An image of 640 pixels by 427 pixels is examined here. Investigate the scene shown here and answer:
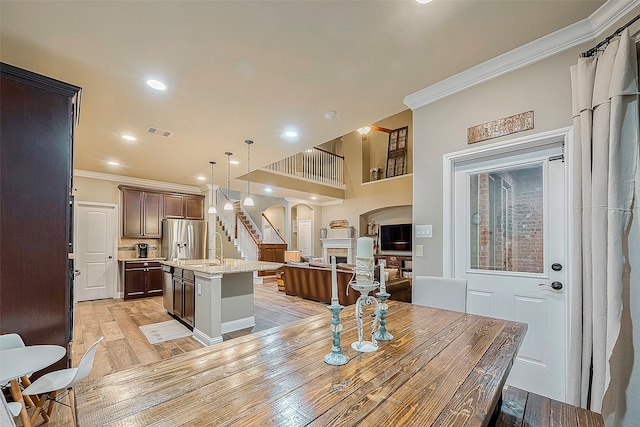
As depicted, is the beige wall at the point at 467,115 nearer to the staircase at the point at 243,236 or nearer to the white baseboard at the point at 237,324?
the white baseboard at the point at 237,324

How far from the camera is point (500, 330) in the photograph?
1.58 m

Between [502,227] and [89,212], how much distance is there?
7.28 metres

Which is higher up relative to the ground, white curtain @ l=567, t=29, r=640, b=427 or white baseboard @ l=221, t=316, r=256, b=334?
white curtain @ l=567, t=29, r=640, b=427

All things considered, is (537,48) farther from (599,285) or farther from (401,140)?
(401,140)

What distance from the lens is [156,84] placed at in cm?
253

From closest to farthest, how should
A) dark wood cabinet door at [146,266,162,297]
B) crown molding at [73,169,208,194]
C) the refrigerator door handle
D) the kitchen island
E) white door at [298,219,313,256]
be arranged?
the kitchen island < crown molding at [73,169,208,194] < dark wood cabinet door at [146,266,162,297] < the refrigerator door handle < white door at [298,219,313,256]

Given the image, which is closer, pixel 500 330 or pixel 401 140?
pixel 500 330

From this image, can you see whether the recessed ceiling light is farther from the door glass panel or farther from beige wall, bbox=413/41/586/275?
the door glass panel

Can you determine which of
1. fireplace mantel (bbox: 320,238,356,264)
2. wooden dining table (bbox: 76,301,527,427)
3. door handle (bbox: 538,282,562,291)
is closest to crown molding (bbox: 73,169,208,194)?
fireplace mantel (bbox: 320,238,356,264)

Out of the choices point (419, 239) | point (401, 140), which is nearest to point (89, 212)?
point (419, 239)

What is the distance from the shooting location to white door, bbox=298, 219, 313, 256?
10.8m

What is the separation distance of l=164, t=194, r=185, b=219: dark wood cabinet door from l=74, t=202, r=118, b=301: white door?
1002 mm

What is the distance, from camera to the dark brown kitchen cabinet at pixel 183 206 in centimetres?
677

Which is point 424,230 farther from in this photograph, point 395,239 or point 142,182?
point 142,182
